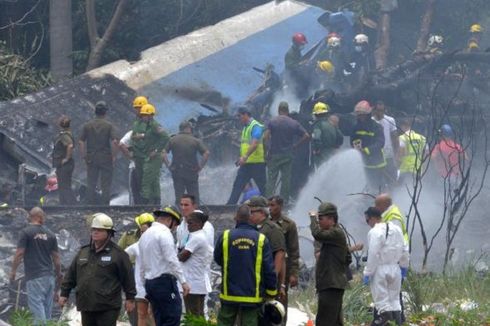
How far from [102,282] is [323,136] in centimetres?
898

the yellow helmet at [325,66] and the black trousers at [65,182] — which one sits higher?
the yellow helmet at [325,66]

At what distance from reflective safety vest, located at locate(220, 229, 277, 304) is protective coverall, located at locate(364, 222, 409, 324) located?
180cm

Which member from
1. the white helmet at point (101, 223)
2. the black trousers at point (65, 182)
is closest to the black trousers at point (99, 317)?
the white helmet at point (101, 223)

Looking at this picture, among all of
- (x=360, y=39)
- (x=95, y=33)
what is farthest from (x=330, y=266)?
(x=360, y=39)

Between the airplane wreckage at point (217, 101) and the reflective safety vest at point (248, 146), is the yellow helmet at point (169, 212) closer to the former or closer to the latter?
the reflective safety vest at point (248, 146)

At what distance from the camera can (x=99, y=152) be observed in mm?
18344

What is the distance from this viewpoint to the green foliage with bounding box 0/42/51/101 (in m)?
22.1

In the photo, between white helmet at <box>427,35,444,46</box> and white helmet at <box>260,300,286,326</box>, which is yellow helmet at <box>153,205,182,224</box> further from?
white helmet at <box>427,35,444,46</box>

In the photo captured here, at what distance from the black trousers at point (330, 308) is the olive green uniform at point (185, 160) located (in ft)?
22.7

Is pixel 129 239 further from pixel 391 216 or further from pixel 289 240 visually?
pixel 391 216

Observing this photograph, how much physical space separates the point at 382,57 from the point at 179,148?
9423mm

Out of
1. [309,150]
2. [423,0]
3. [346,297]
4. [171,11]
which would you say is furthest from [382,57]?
[346,297]

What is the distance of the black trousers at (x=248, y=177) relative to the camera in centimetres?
1883

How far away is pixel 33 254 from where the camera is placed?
1413cm
